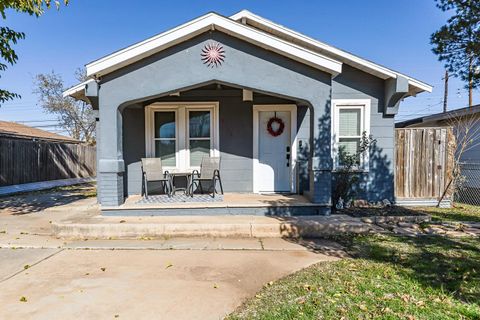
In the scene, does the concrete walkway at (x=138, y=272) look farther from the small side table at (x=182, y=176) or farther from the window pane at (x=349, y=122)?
the window pane at (x=349, y=122)

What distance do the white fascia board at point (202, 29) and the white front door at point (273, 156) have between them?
2261 millimetres

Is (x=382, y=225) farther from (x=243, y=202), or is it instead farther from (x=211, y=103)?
(x=211, y=103)

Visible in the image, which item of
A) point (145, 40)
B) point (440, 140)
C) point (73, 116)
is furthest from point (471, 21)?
point (73, 116)

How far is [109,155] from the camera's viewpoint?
5.96m

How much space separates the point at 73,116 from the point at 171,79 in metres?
28.6

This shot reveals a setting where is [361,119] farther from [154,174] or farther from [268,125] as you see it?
[154,174]

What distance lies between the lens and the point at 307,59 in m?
5.73

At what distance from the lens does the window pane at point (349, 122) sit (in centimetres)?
758

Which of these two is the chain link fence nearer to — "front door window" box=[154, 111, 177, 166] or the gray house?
the gray house

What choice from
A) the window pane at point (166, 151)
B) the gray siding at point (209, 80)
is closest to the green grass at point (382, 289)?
the gray siding at point (209, 80)

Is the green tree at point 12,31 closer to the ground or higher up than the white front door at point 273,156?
higher up

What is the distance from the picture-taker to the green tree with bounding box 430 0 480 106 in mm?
7533

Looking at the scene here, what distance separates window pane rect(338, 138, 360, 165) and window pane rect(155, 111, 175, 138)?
14.4 ft

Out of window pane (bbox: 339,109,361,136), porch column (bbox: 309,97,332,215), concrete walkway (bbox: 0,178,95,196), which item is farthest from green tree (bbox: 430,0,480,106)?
concrete walkway (bbox: 0,178,95,196)
